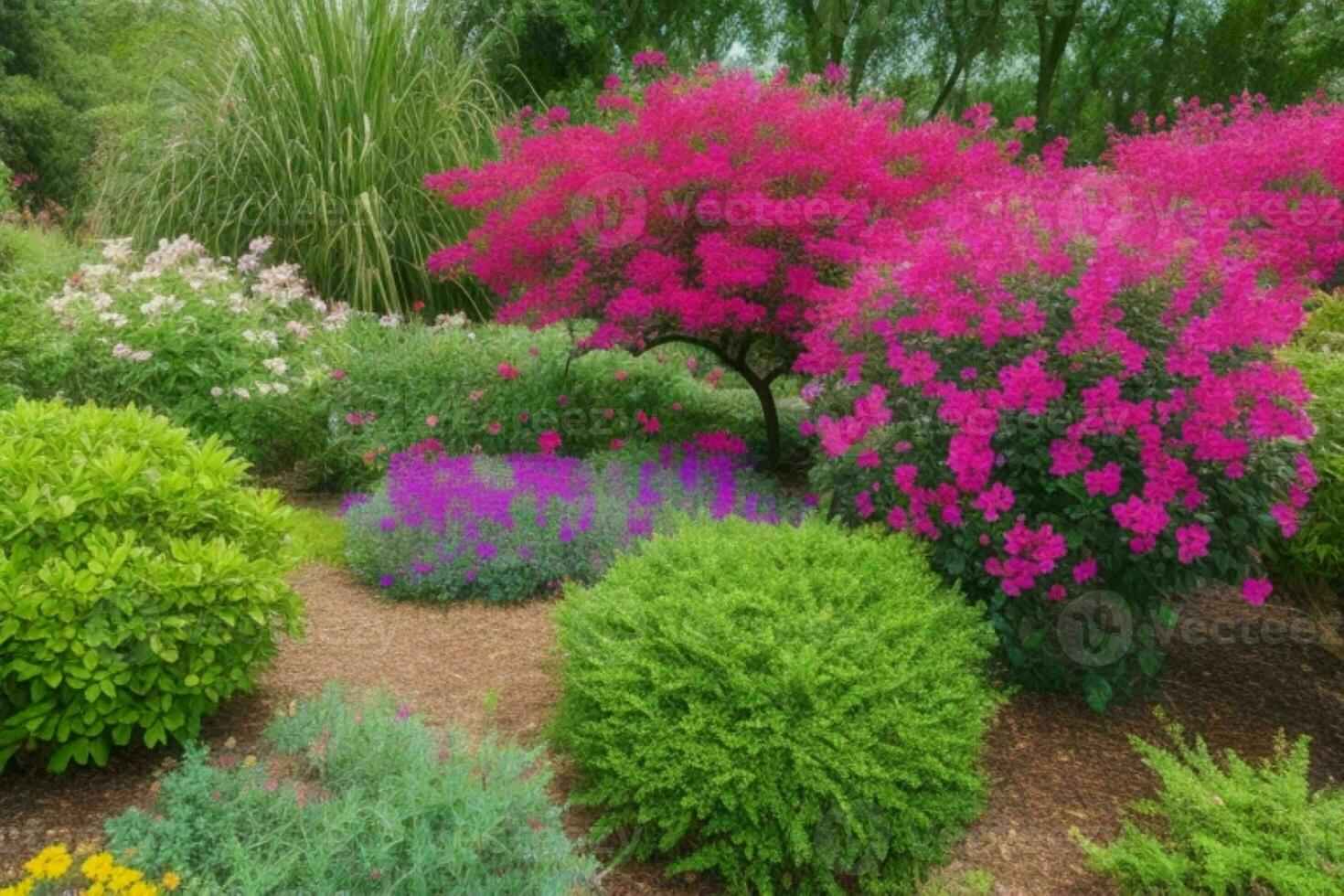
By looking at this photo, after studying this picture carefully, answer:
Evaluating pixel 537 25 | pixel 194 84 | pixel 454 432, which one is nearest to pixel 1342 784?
pixel 454 432

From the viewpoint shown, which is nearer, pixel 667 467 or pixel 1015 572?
pixel 1015 572

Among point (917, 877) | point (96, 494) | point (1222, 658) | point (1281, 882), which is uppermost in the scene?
point (96, 494)

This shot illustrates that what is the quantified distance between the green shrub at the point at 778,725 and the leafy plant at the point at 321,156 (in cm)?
619

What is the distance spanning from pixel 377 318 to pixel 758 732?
6.45m

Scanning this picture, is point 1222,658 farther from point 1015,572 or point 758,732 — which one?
point 758,732

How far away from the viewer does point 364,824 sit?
2.51 meters

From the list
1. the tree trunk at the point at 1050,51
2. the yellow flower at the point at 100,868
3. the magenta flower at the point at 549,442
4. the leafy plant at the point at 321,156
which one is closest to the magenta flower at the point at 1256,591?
the yellow flower at the point at 100,868

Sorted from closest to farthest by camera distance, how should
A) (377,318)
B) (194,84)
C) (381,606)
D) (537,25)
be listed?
(381,606) → (377,318) → (194,84) → (537,25)

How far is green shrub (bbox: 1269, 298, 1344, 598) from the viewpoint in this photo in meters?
3.95

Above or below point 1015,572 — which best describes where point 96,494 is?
above

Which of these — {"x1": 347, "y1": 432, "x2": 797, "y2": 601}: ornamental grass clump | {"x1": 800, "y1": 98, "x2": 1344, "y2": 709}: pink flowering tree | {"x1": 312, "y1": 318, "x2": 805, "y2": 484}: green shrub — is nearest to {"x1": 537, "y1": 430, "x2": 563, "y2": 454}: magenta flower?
{"x1": 312, "y1": 318, "x2": 805, "y2": 484}: green shrub

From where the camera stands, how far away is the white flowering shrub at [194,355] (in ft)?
22.1

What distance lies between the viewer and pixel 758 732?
2.95 meters

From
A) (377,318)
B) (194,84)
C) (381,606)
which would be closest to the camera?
(381,606)
